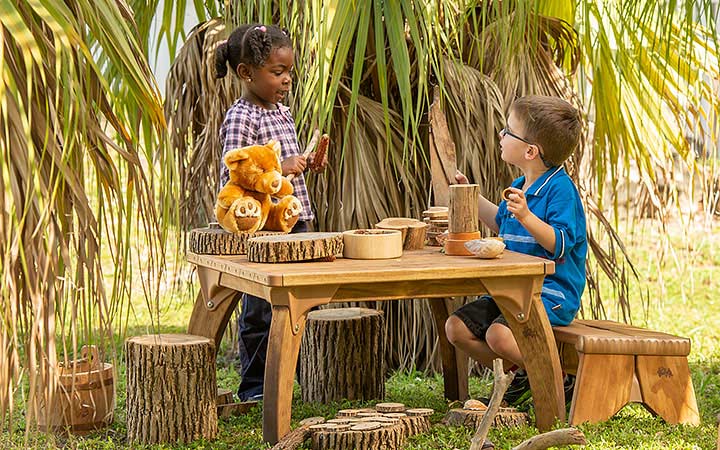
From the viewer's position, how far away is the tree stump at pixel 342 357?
3.70m

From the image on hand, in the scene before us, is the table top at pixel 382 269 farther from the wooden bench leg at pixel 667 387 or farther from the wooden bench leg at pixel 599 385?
the wooden bench leg at pixel 667 387

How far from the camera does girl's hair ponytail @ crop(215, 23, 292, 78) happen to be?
3576 millimetres

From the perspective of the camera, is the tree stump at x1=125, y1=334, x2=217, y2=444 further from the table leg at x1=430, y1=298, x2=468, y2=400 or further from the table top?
the table leg at x1=430, y1=298, x2=468, y2=400

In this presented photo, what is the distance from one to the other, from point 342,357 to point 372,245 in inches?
32.8

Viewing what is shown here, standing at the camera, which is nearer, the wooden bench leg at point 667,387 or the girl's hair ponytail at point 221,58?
the wooden bench leg at point 667,387

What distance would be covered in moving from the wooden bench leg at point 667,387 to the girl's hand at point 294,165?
48.5 inches

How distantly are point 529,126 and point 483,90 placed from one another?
0.79 meters

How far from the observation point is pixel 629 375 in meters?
3.19

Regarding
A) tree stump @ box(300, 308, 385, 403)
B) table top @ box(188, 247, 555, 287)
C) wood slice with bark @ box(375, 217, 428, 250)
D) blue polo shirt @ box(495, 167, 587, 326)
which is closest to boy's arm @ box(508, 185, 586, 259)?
blue polo shirt @ box(495, 167, 587, 326)

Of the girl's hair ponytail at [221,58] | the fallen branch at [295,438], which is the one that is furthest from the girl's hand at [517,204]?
the girl's hair ponytail at [221,58]

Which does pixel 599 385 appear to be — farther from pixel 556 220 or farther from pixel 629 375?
pixel 556 220

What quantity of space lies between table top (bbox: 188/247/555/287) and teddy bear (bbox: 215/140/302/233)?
115 millimetres

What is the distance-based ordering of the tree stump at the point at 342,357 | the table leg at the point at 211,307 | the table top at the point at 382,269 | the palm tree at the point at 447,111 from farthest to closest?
the palm tree at the point at 447,111 → the tree stump at the point at 342,357 → the table leg at the point at 211,307 → the table top at the point at 382,269

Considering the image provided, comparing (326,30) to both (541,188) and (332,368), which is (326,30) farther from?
(332,368)
